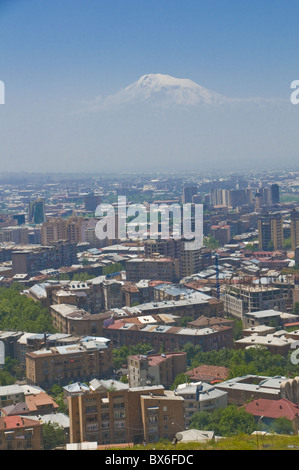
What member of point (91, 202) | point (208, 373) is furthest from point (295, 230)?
point (91, 202)

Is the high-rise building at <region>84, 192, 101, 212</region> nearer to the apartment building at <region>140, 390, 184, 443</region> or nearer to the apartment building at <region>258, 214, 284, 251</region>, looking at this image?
the apartment building at <region>258, 214, 284, 251</region>

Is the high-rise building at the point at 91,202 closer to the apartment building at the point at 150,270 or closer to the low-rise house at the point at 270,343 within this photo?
the apartment building at the point at 150,270

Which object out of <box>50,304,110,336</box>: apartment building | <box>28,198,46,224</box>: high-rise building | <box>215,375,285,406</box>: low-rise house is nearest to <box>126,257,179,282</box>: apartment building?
<box>50,304,110,336</box>: apartment building

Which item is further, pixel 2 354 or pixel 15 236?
pixel 15 236

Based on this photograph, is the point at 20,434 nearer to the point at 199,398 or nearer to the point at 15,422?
the point at 15,422

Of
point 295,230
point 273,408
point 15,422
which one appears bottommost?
point 273,408

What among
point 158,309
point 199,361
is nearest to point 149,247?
point 158,309
